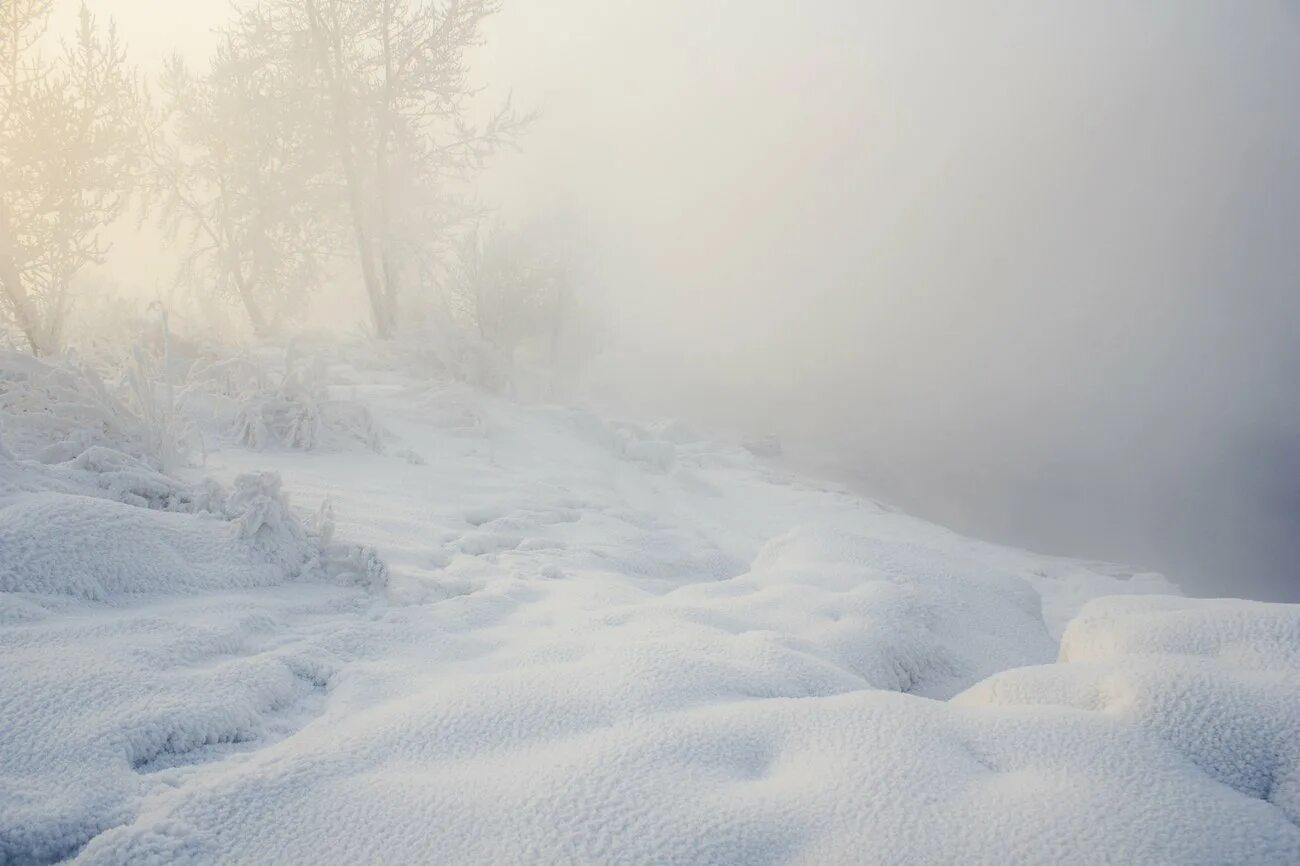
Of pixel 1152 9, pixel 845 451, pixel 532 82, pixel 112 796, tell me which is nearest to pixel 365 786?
pixel 112 796

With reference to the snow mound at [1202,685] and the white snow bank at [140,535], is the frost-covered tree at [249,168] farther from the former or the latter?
the snow mound at [1202,685]

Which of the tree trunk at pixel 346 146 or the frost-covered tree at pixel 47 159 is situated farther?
the tree trunk at pixel 346 146

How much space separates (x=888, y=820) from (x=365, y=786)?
0.93m

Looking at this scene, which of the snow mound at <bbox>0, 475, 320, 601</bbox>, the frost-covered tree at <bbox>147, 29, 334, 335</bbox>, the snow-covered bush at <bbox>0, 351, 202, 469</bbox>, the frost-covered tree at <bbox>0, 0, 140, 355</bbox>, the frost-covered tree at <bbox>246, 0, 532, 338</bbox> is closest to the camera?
Result: the snow mound at <bbox>0, 475, 320, 601</bbox>

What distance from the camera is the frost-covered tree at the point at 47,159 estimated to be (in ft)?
22.9

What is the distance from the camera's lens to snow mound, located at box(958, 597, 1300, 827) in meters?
1.31

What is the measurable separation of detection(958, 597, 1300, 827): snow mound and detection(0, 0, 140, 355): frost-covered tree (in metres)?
8.93

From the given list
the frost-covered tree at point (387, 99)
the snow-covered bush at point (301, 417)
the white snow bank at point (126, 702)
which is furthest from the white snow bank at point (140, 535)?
the frost-covered tree at point (387, 99)

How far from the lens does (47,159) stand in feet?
23.8

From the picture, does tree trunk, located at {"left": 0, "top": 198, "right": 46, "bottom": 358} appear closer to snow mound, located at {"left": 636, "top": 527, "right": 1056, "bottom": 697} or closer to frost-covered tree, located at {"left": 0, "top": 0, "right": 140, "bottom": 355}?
frost-covered tree, located at {"left": 0, "top": 0, "right": 140, "bottom": 355}

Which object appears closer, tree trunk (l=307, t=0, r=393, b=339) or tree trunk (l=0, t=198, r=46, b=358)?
tree trunk (l=0, t=198, r=46, b=358)

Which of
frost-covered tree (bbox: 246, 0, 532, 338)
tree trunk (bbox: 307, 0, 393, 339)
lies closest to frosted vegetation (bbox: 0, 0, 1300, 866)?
tree trunk (bbox: 307, 0, 393, 339)

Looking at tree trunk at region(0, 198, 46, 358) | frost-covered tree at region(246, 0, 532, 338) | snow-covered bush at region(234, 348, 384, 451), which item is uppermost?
frost-covered tree at region(246, 0, 532, 338)

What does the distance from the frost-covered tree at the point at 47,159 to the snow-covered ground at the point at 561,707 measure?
216 inches
